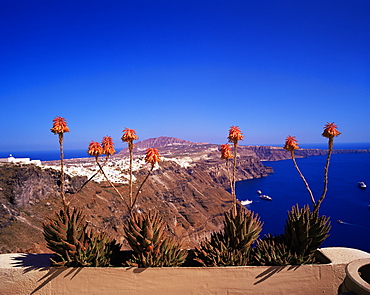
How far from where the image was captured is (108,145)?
6.93 m

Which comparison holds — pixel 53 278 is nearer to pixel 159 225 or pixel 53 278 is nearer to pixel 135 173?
pixel 159 225

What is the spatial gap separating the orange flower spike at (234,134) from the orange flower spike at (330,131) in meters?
1.93

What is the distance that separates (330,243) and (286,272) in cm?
5274

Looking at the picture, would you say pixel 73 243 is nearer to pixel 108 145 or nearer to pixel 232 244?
pixel 108 145

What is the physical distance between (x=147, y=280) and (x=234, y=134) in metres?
3.95

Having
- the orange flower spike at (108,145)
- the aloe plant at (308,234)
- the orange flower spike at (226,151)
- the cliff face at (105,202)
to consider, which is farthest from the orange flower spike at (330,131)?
the cliff face at (105,202)

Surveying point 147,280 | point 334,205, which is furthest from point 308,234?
point 334,205

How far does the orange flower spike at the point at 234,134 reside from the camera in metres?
6.85

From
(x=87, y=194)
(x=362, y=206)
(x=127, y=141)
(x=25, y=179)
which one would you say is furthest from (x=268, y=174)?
(x=127, y=141)

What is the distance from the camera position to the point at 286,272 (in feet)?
16.1

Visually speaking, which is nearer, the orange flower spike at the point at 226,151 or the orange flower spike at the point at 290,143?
the orange flower spike at the point at 290,143

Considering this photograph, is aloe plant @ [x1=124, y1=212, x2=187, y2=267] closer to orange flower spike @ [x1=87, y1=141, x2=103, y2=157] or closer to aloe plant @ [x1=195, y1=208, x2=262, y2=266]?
aloe plant @ [x1=195, y1=208, x2=262, y2=266]

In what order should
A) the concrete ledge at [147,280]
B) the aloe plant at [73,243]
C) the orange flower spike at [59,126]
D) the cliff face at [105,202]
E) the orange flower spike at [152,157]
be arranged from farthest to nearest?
1. the cliff face at [105,202]
2. the orange flower spike at [152,157]
3. the orange flower spike at [59,126]
4. the aloe plant at [73,243]
5. the concrete ledge at [147,280]

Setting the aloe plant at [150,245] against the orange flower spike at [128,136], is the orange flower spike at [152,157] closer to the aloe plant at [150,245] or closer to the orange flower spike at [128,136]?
the orange flower spike at [128,136]
